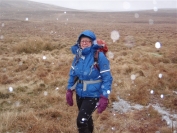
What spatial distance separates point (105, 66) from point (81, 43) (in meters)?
0.56

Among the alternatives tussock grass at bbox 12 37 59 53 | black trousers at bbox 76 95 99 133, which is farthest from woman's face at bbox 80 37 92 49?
tussock grass at bbox 12 37 59 53

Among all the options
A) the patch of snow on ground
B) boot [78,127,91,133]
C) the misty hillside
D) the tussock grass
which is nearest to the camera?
boot [78,127,91,133]

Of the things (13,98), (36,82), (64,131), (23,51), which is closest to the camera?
(64,131)

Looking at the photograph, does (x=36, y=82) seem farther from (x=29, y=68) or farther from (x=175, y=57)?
(x=175, y=57)

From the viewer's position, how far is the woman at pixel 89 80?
3391mm

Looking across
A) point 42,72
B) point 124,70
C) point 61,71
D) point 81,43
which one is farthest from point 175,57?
point 81,43

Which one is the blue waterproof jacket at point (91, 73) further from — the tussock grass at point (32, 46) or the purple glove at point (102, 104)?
the tussock grass at point (32, 46)

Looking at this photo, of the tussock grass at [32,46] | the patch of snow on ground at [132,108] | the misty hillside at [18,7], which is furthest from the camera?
the misty hillside at [18,7]

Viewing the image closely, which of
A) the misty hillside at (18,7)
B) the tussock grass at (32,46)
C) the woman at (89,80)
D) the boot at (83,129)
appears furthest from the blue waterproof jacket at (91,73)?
the misty hillside at (18,7)

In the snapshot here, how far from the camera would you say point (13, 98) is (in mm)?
6426

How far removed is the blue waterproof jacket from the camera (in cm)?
340

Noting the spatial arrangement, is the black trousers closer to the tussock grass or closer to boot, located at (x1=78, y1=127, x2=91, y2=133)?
boot, located at (x1=78, y1=127, x2=91, y2=133)

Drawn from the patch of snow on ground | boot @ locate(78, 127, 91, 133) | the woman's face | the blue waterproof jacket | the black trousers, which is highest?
the woman's face

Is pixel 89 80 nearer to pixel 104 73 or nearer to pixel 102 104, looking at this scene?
pixel 104 73
